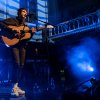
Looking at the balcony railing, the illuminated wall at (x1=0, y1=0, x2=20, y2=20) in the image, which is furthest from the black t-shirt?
the illuminated wall at (x1=0, y1=0, x2=20, y2=20)

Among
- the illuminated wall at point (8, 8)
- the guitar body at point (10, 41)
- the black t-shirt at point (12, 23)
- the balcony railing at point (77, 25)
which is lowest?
the guitar body at point (10, 41)

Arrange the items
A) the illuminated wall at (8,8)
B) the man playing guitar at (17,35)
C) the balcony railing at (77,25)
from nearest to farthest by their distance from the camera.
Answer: the man playing guitar at (17,35)
the balcony railing at (77,25)
the illuminated wall at (8,8)

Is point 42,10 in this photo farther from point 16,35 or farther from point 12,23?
point 12,23

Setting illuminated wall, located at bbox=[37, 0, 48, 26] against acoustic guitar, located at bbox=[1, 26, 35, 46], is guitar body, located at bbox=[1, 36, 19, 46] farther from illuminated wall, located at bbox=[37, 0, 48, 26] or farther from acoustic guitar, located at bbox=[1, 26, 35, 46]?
illuminated wall, located at bbox=[37, 0, 48, 26]

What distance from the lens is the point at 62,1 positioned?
47.2 feet

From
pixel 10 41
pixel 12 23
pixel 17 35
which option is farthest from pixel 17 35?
pixel 12 23

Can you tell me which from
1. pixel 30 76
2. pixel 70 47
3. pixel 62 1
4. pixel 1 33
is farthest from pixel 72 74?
pixel 1 33

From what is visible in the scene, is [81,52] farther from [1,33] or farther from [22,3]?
[1,33]

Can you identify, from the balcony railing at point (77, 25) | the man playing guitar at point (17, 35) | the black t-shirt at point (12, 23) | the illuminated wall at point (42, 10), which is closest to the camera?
the man playing guitar at point (17, 35)

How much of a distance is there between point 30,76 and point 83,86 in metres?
3.11

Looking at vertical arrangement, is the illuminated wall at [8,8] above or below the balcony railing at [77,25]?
above

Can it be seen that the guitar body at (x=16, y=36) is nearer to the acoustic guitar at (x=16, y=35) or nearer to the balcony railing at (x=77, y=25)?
the acoustic guitar at (x=16, y=35)

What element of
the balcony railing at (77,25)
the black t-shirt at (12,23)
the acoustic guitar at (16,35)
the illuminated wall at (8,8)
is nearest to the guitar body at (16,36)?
the acoustic guitar at (16,35)

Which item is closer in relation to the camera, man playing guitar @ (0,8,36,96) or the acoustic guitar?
man playing guitar @ (0,8,36,96)
